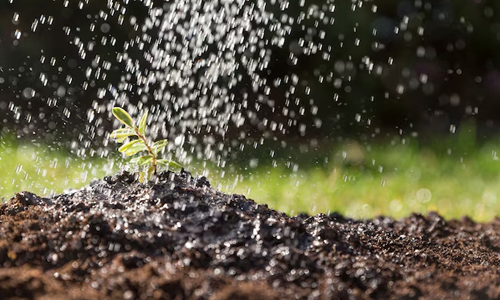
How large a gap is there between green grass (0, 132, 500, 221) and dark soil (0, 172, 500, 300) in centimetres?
131

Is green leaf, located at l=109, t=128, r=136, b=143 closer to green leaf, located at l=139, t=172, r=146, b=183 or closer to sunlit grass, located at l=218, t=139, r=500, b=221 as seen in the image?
green leaf, located at l=139, t=172, r=146, b=183

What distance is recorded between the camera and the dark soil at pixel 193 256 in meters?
1.16

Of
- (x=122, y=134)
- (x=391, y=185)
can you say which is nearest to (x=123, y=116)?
(x=122, y=134)

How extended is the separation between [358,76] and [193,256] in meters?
4.25

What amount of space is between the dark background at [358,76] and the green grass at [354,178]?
597 millimetres

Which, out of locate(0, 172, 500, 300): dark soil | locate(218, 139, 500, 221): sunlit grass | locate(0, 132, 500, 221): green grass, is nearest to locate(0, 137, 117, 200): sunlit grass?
locate(0, 132, 500, 221): green grass

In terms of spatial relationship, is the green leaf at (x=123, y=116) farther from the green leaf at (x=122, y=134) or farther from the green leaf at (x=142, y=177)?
the green leaf at (x=142, y=177)

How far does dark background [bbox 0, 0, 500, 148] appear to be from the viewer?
17.3 feet

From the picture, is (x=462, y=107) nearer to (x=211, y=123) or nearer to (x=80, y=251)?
(x=211, y=123)

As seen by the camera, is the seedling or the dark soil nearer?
the dark soil

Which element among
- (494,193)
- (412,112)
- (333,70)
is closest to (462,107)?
(412,112)

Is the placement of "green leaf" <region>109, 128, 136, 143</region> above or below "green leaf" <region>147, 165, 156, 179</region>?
above

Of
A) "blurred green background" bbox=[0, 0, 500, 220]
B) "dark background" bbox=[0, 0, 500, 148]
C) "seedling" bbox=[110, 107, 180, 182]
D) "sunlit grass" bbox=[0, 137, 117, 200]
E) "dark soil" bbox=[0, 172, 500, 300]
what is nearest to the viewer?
"dark soil" bbox=[0, 172, 500, 300]

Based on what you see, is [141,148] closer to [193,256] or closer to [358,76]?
[193,256]
